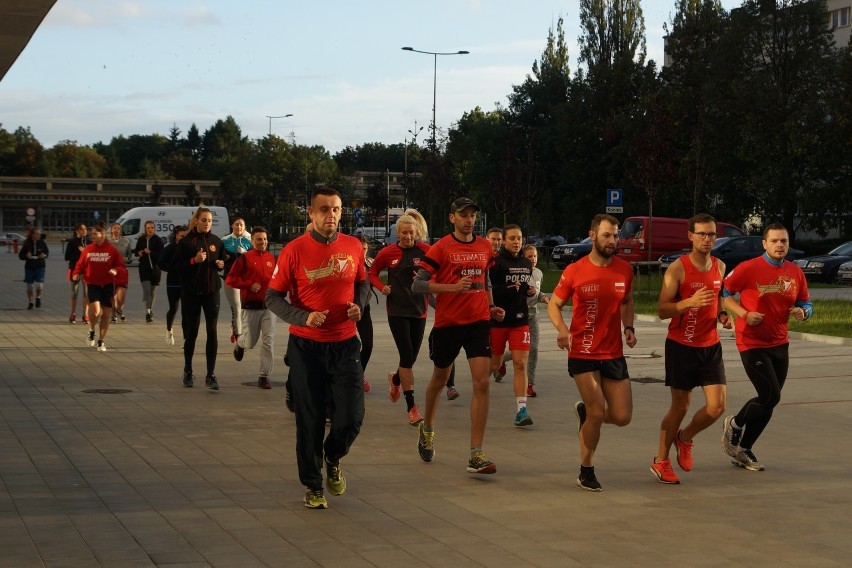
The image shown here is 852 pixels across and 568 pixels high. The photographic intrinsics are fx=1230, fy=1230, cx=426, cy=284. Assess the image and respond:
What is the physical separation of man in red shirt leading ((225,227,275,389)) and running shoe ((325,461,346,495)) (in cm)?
564

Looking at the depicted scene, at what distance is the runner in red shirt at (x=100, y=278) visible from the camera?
55.5ft

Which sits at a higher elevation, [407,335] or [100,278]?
[100,278]

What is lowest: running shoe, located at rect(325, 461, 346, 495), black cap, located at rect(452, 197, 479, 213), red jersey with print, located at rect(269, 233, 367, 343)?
running shoe, located at rect(325, 461, 346, 495)

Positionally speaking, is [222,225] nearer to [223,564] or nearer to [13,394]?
[13,394]

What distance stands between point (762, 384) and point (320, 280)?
3.37 metres

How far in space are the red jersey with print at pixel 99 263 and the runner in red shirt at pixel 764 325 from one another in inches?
415

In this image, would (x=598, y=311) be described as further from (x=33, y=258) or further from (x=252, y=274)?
(x=33, y=258)

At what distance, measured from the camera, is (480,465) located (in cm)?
834

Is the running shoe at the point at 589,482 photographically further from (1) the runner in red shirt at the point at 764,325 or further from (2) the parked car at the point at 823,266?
(2) the parked car at the point at 823,266

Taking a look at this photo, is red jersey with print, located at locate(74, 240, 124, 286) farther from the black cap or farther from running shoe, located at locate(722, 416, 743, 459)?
running shoe, located at locate(722, 416, 743, 459)

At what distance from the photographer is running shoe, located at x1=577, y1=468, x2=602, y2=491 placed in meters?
7.80

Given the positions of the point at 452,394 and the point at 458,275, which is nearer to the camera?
the point at 458,275

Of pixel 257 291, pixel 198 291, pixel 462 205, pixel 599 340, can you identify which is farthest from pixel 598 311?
pixel 198 291

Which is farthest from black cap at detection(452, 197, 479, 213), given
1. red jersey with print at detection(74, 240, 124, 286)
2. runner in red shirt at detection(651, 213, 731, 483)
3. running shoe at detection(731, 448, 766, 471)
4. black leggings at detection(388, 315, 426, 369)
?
red jersey with print at detection(74, 240, 124, 286)
